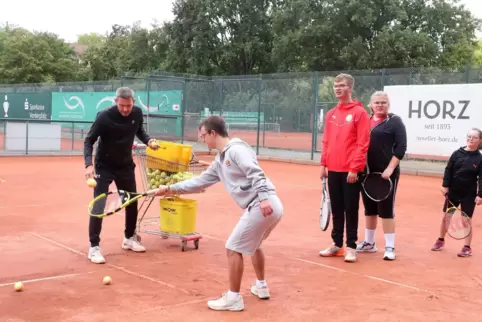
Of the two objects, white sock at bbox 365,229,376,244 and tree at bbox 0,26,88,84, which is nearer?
white sock at bbox 365,229,376,244

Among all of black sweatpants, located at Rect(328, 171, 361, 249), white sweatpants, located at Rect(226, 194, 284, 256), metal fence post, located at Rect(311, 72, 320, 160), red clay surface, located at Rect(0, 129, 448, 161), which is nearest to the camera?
white sweatpants, located at Rect(226, 194, 284, 256)

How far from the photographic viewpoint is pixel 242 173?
16.3 ft

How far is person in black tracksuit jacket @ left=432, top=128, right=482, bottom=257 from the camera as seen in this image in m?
7.39

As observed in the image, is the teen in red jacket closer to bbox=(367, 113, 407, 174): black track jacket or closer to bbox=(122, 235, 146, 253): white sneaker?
bbox=(367, 113, 407, 174): black track jacket

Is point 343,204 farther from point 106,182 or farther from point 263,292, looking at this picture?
point 106,182

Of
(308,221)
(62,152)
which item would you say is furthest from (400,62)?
(308,221)

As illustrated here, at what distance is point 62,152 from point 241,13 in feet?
107

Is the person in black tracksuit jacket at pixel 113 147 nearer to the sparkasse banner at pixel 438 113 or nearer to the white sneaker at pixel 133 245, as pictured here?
the white sneaker at pixel 133 245

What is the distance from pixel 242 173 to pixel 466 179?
369 centimetres

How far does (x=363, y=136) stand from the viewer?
6.69 m

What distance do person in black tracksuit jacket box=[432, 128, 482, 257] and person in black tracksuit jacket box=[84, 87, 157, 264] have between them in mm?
3698

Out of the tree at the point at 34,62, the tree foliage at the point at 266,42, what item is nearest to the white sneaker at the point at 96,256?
the tree foliage at the point at 266,42

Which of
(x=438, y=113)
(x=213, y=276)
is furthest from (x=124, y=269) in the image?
(x=438, y=113)

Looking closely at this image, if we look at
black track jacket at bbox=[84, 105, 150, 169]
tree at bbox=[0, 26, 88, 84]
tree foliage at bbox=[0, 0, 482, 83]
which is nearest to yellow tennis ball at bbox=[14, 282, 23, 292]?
black track jacket at bbox=[84, 105, 150, 169]
